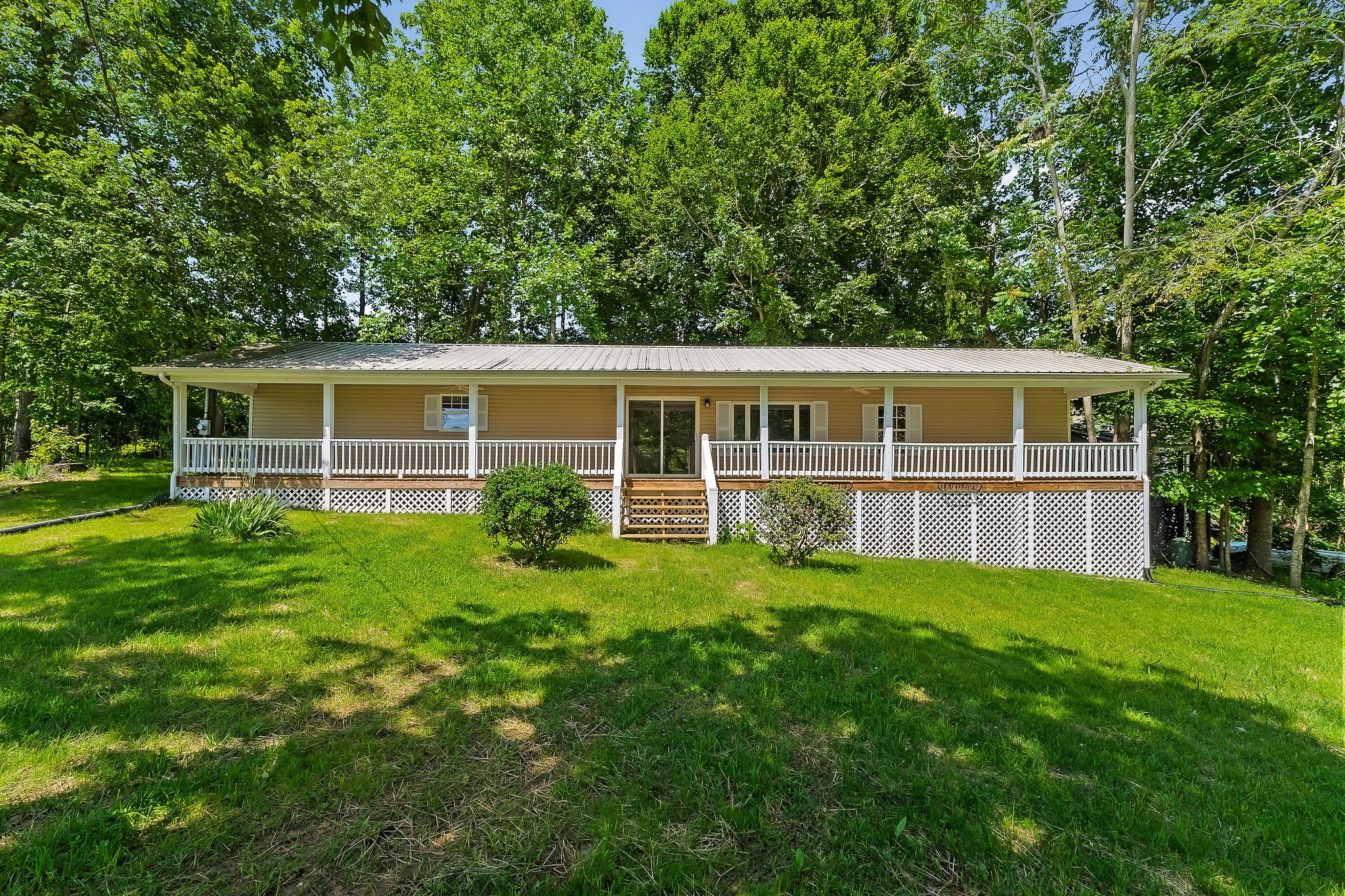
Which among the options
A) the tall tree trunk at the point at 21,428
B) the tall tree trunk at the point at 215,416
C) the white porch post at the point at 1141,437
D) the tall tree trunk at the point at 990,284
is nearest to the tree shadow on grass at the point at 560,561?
the white porch post at the point at 1141,437

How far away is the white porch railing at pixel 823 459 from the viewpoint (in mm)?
10719

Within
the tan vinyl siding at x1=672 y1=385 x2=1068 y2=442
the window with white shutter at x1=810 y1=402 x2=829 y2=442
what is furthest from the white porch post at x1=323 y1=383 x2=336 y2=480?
the window with white shutter at x1=810 y1=402 x2=829 y2=442

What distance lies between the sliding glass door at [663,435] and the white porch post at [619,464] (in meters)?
1.97

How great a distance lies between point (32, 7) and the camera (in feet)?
35.8

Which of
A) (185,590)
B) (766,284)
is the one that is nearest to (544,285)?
(766,284)

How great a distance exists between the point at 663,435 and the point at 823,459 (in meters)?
4.46

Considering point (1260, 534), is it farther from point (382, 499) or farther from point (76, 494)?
point (76, 494)

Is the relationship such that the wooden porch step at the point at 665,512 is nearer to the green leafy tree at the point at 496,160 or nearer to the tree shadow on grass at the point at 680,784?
the tree shadow on grass at the point at 680,784

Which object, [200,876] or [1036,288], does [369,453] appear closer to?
[200,876]


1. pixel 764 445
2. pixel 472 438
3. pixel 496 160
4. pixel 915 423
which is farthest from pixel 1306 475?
pixel 496 160

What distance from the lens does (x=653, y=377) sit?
10.8 m

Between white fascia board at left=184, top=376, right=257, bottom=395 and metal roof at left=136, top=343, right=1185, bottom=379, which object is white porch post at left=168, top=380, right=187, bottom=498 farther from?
metal roof at left=136, top=343, right=1185, bottom=379

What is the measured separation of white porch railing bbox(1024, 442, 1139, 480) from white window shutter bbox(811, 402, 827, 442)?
4.45 metres

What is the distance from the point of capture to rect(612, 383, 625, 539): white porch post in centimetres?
993
